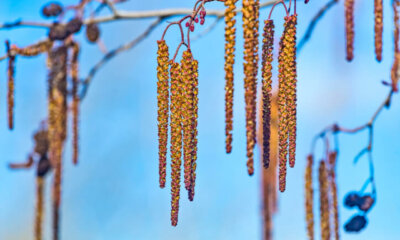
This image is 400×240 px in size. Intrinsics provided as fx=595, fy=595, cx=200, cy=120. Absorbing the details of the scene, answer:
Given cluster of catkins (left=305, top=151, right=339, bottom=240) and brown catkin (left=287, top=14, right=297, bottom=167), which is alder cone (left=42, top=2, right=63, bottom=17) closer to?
brown catkin (left=287, top=14, right=297, bottom=167)

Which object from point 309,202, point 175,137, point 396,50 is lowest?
point 309,202

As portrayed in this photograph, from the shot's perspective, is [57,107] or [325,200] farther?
[325,200]

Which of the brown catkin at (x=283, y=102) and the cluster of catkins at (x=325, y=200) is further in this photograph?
the cluster of catkins at (x=325, y=200)

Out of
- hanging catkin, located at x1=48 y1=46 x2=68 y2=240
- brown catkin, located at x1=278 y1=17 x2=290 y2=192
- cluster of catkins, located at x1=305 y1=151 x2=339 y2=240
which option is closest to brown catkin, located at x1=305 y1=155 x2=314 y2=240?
cluster of catkins, located at x1=305 y1=151 x2=339 y2=240

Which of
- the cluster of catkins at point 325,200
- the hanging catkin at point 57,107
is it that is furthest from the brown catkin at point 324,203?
the hanging catkin at point 57,107

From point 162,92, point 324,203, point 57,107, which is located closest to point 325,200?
point 324,203

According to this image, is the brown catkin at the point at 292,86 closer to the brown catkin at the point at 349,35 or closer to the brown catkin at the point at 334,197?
the brown catkin at the point at 349,35

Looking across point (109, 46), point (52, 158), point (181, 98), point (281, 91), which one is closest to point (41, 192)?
point (52, 158)

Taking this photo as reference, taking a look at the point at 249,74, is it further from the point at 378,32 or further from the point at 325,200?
the point at 325,200
